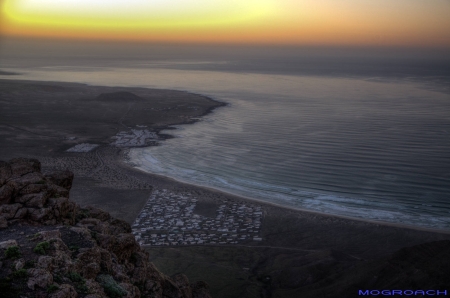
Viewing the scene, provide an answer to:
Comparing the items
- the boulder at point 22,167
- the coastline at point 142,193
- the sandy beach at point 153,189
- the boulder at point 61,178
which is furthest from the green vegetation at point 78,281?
the coastline at point 142,193

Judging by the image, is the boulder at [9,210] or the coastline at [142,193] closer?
the boulder at [9,210]

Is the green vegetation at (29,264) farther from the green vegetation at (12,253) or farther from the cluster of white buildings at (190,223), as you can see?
the cluster of white buildings at (190,223)

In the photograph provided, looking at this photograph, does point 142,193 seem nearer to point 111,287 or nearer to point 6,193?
point 6,193

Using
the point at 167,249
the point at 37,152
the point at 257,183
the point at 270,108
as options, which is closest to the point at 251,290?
the point at 167,249

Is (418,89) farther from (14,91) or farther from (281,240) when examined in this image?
(281,240)

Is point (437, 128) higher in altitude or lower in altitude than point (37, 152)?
higher

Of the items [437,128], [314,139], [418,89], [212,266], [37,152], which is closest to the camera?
[212,266]

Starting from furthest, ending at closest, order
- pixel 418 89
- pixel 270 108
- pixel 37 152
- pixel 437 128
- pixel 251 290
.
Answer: pixel 418 89
pixel 270 108
pixel 437 128
pixel 37 152
pixel 251 290

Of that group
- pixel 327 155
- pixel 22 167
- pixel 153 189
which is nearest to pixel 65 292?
pixel 22 167
